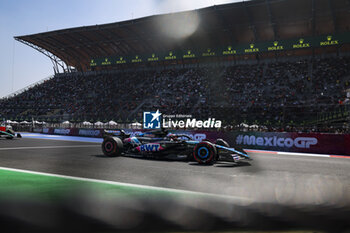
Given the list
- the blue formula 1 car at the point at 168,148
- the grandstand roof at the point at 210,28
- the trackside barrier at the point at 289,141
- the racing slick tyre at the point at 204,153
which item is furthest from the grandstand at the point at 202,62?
the racing slick tyre at the point at 204,153

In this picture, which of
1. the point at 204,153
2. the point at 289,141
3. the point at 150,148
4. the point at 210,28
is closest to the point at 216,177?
the point at 204,153

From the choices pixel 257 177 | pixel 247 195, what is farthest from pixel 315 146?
pixel 247 195

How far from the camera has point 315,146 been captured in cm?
1494

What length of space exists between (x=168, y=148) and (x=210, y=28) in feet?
109

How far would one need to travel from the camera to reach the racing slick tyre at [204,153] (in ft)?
29.7

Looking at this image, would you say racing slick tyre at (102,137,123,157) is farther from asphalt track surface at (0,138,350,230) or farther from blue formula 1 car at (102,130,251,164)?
asphalt track surface at (0,138,350,230)

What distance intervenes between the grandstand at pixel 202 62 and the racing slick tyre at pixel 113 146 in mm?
11787

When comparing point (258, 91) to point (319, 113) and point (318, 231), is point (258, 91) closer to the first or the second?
point (319, 113)

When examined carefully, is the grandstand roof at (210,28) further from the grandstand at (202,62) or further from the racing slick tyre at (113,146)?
the racing slick tyre at (113,146)

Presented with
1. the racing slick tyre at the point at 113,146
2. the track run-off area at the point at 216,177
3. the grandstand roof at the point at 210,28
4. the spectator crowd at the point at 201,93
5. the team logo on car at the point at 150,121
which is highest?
the grandstand roof at the point at 210,28

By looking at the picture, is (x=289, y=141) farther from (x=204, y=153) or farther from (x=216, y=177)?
(x=216, y=177)

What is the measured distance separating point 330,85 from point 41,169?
3122 cm

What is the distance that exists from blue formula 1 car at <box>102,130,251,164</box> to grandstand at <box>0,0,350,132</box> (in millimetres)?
11526

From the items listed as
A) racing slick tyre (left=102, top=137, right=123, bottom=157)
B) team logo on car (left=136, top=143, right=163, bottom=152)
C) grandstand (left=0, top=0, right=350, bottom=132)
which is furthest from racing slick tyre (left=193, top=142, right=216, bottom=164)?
grandstand (left=0, top=0, right=350, bottom=132)
